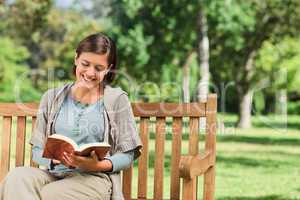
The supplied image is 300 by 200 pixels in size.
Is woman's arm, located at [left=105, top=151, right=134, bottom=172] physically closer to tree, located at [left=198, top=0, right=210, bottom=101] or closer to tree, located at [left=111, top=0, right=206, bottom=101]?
tree, located at [left=198, top=0, right=210, bottom=101]

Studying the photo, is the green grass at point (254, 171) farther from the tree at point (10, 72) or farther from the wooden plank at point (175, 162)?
the tree at point (10, 72)

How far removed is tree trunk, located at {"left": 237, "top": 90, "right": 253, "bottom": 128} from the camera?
27141 mm

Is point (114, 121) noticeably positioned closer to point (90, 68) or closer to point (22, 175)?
point (90, 68)

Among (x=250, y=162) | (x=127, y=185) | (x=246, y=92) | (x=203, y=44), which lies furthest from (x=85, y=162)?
(x=246, y=92)

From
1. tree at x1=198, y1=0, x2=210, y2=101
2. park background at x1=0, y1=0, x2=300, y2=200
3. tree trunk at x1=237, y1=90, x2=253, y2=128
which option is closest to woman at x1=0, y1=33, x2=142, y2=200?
park background at x1=0, y1=0, x2=300, y2=200

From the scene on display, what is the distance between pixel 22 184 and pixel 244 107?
23.9 m

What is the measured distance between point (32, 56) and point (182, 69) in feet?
90.5

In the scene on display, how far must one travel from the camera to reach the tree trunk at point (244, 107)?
27141 millimetres

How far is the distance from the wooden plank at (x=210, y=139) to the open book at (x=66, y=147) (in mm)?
970

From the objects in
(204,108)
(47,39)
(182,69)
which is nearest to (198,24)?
(182,69)

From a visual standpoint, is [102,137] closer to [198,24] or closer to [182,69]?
[198,24]

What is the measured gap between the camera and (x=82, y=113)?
170 inches

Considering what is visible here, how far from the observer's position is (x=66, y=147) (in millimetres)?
3826

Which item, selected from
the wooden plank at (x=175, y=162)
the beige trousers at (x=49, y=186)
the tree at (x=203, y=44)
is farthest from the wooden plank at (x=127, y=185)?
the tree at (x=203, y=44)
